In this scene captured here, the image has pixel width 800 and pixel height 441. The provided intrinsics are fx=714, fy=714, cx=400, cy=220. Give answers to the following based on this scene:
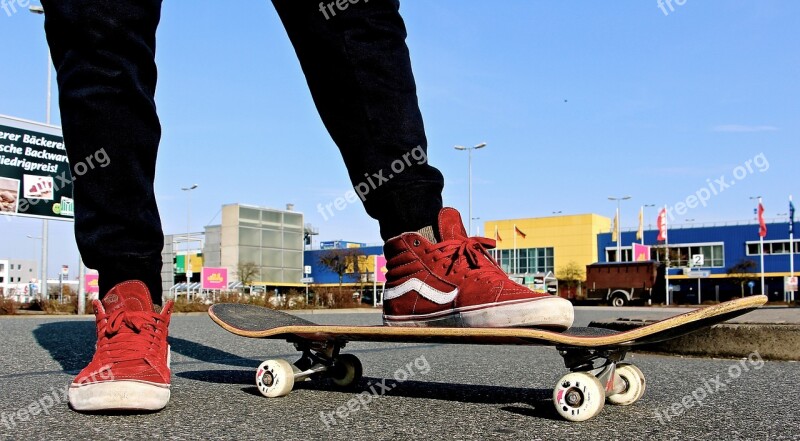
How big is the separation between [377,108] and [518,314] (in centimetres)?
67

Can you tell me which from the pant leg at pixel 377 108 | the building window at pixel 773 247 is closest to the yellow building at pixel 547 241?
the building window at pixel 773 247

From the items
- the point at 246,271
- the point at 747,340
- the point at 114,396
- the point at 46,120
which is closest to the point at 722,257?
the point at 246,271

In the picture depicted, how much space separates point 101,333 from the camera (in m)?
1.67

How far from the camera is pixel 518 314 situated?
63.7 inches

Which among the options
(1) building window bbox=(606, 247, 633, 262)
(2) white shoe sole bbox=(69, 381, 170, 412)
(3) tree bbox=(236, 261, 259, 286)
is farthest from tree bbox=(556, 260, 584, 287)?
(2) white shoe sole bbox=(69, 381, 170, 412)

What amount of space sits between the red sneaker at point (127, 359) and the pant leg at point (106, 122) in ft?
0.21

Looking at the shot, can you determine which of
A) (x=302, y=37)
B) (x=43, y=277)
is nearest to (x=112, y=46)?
(x=302, y=37)

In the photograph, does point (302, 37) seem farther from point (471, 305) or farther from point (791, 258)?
point (791, 258)

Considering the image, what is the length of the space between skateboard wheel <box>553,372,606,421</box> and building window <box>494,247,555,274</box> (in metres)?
61.8

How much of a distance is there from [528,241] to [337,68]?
64.6 metres

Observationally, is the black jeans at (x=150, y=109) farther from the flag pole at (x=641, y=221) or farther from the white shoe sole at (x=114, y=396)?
the flag pole at (x=641, y=221)

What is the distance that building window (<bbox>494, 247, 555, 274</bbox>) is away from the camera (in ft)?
208

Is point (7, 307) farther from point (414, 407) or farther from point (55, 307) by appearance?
point (414, 407)

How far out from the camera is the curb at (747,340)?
3580 mm
